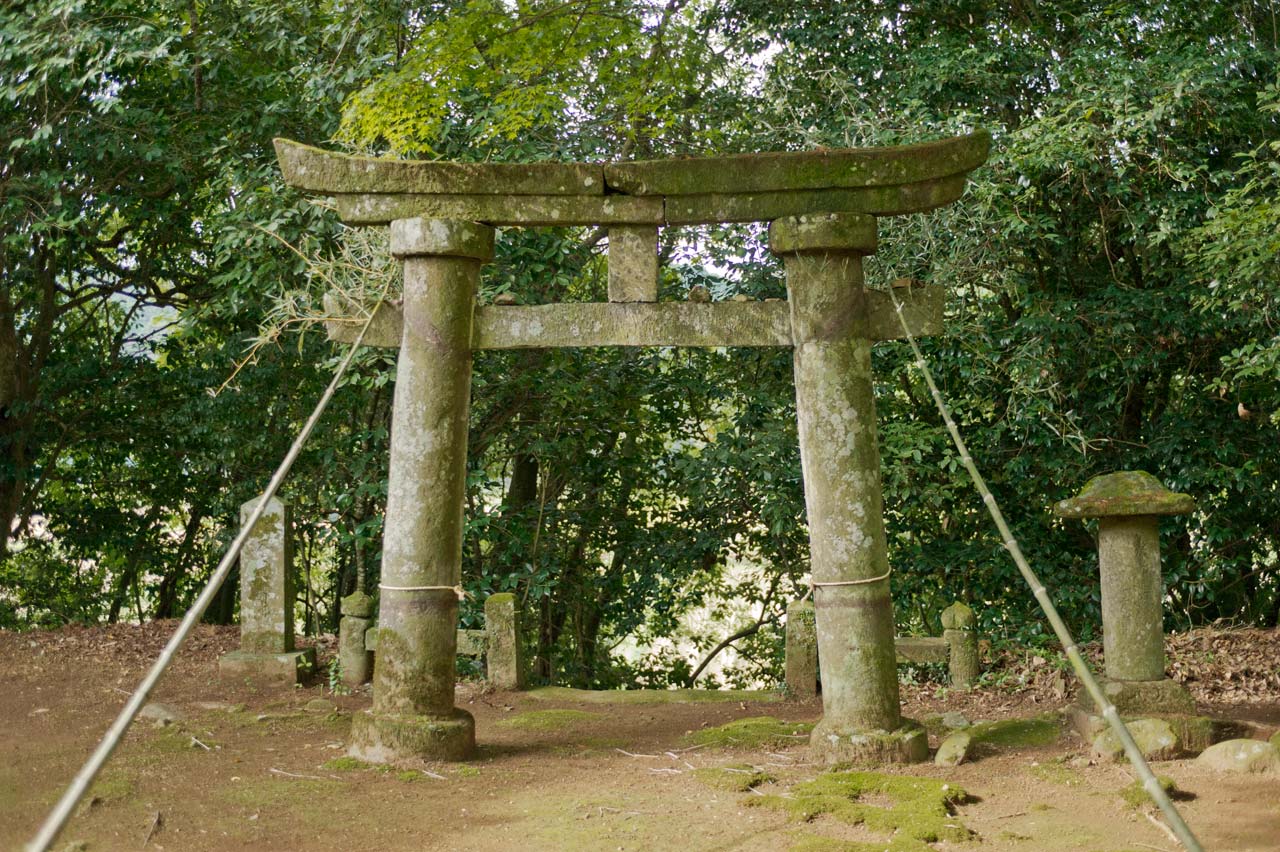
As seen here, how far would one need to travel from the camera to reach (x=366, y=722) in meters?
5.57

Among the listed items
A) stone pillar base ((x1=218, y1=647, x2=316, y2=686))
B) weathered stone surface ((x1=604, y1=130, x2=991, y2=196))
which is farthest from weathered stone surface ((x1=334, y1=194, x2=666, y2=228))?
stone pillar base ((x1=218, y1=647, x2=316, y2=686))

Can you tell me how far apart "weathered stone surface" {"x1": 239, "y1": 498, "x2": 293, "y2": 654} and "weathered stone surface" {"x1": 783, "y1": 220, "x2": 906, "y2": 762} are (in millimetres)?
4472

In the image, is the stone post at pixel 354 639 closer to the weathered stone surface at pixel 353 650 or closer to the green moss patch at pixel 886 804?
the weathered stone surface at pixel 353 650

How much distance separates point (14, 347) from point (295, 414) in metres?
2.88

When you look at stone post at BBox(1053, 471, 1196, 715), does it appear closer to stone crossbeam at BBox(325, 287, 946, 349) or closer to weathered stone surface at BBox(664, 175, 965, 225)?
stone crossbeam at BBox(325, 287, 946, 349)

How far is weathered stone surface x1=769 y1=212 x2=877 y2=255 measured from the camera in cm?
561

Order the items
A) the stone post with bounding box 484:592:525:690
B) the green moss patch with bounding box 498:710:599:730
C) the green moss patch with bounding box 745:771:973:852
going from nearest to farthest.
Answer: the green moss patch with bounding box 745:771:973:852 < the green moss patch with bounding box 498:710:599:730 < the stone post with bounding box 484:592:525:690

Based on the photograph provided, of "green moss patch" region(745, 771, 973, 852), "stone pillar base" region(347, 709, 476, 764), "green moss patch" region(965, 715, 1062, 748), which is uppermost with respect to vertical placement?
"stone pillar base" region(347, 709, 476, 764)

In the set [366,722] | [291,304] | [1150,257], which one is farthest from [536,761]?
[1150,257]

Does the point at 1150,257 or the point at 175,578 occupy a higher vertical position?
the point at 1150,257

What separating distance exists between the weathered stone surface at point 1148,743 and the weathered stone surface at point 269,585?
5.66 meters

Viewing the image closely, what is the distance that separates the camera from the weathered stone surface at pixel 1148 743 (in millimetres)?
5375

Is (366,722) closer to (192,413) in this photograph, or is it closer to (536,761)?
(536,761)

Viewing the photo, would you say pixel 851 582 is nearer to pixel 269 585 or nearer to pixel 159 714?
pixel 159 714
